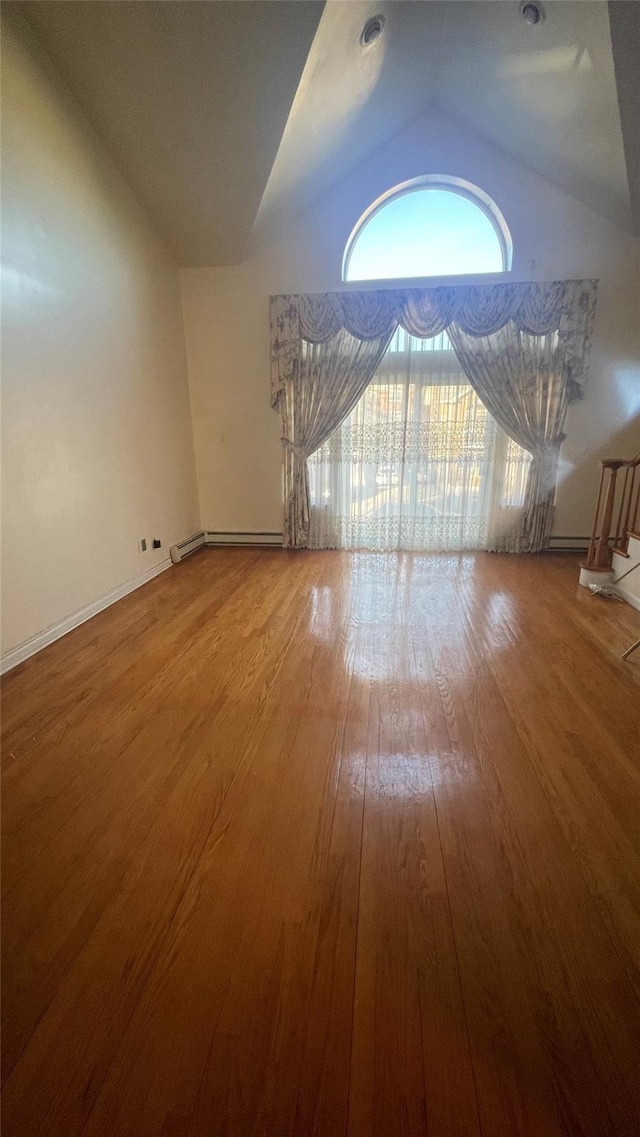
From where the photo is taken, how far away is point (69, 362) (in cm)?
268

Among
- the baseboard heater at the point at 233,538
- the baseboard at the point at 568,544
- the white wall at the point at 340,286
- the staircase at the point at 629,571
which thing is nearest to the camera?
the staircase at the point at 629,571

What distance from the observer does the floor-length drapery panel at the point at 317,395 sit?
3.95 meters

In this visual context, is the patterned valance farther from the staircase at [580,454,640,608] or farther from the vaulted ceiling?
the staircase at [580,454,640,608]

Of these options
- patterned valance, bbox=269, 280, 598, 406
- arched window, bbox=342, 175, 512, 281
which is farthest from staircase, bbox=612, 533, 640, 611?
arched window, bbox=342, 175, 512, 281

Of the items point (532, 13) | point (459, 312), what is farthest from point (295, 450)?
point (532, 13)

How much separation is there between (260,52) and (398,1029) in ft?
13.1

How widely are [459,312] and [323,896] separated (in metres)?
4.12

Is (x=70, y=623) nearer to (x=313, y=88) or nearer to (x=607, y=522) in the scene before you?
(x=313, y=88)

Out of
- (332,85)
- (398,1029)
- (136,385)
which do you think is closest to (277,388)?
(136,385)

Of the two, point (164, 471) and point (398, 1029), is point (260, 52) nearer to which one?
point (164, 471)

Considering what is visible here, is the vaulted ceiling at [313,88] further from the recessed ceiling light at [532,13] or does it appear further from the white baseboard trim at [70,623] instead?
the white baseboard trim at [70,623]

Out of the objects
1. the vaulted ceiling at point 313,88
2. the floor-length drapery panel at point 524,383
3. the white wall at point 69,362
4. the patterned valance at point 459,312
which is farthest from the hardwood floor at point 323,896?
the vaulted ceiling at point 313,88

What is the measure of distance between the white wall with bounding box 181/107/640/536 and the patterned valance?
0.15 m

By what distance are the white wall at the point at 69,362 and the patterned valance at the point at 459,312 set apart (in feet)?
4.31
